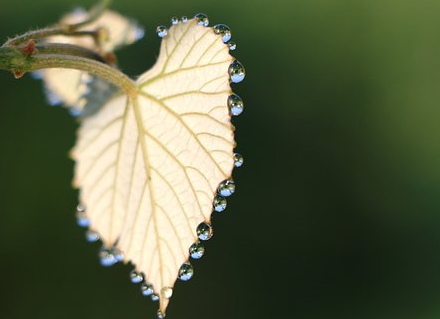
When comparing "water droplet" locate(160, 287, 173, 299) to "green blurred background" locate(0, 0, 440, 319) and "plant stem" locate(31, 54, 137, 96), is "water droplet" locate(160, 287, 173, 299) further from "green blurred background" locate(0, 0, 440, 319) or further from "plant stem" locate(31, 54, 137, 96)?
"green blurred background" locate(0, 0, 440, 319)

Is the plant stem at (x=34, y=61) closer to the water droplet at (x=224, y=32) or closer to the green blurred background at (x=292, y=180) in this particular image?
the water droplet at (x=224, y=32)

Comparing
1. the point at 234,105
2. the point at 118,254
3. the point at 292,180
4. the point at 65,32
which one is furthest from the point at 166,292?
the point at 292,180

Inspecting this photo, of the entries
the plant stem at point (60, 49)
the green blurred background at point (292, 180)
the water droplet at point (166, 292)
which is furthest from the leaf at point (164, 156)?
the green blurred background at point (292, 180)

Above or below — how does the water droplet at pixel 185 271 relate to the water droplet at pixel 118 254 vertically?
below

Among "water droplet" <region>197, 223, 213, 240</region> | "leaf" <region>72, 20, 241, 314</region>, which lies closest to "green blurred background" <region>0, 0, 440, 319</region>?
"leaf" <region>72, 20, 241, 314</region>

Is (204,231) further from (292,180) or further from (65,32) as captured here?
(292,180)

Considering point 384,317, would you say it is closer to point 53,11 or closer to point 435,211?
point 435,211
